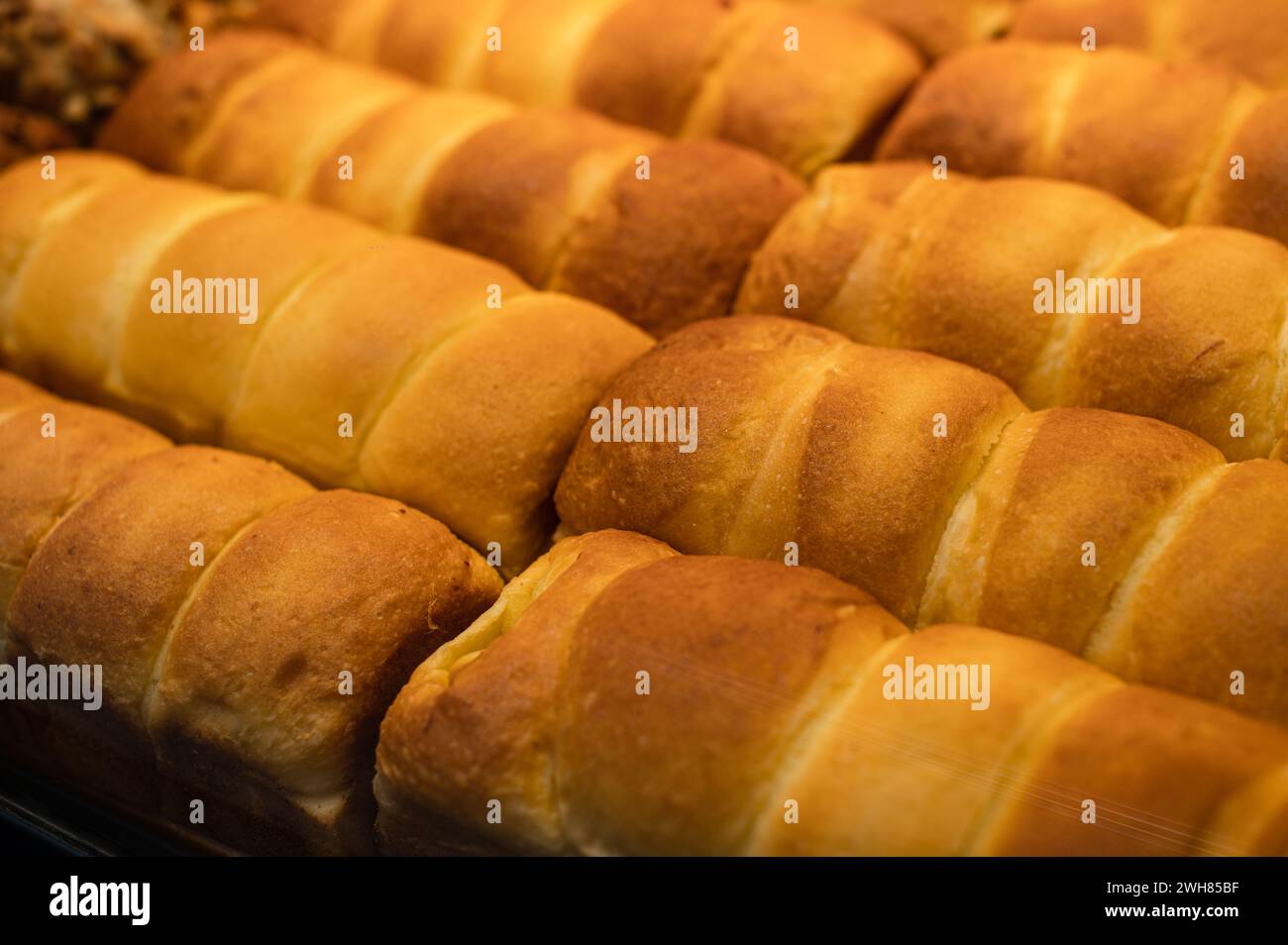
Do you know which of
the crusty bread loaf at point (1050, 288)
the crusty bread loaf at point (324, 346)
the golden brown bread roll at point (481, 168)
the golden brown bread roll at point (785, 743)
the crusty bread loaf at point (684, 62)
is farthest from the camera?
the crusty bread loaf at point (684, 62)

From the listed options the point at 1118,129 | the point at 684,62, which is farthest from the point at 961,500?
the point at 684,62

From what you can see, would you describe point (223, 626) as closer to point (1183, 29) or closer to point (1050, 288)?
Answer: point (1050, 288)

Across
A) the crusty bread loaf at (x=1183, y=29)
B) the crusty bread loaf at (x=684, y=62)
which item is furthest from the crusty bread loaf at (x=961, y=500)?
the crusty bread loaf at (x=1183, y=29)

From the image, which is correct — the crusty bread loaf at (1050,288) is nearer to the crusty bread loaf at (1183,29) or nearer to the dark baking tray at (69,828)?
the crusty bread loaf at (1183,29)

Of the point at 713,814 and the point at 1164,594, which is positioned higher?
the point at 1164,594

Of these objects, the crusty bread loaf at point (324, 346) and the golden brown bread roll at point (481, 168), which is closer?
the crusty bread loaf at point (324, 346)

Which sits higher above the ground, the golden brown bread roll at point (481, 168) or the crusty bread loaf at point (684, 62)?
the crusty bread loaf at point (684, 62)

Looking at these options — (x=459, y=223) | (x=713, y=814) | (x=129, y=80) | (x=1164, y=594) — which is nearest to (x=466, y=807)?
(x=713, y=814)
